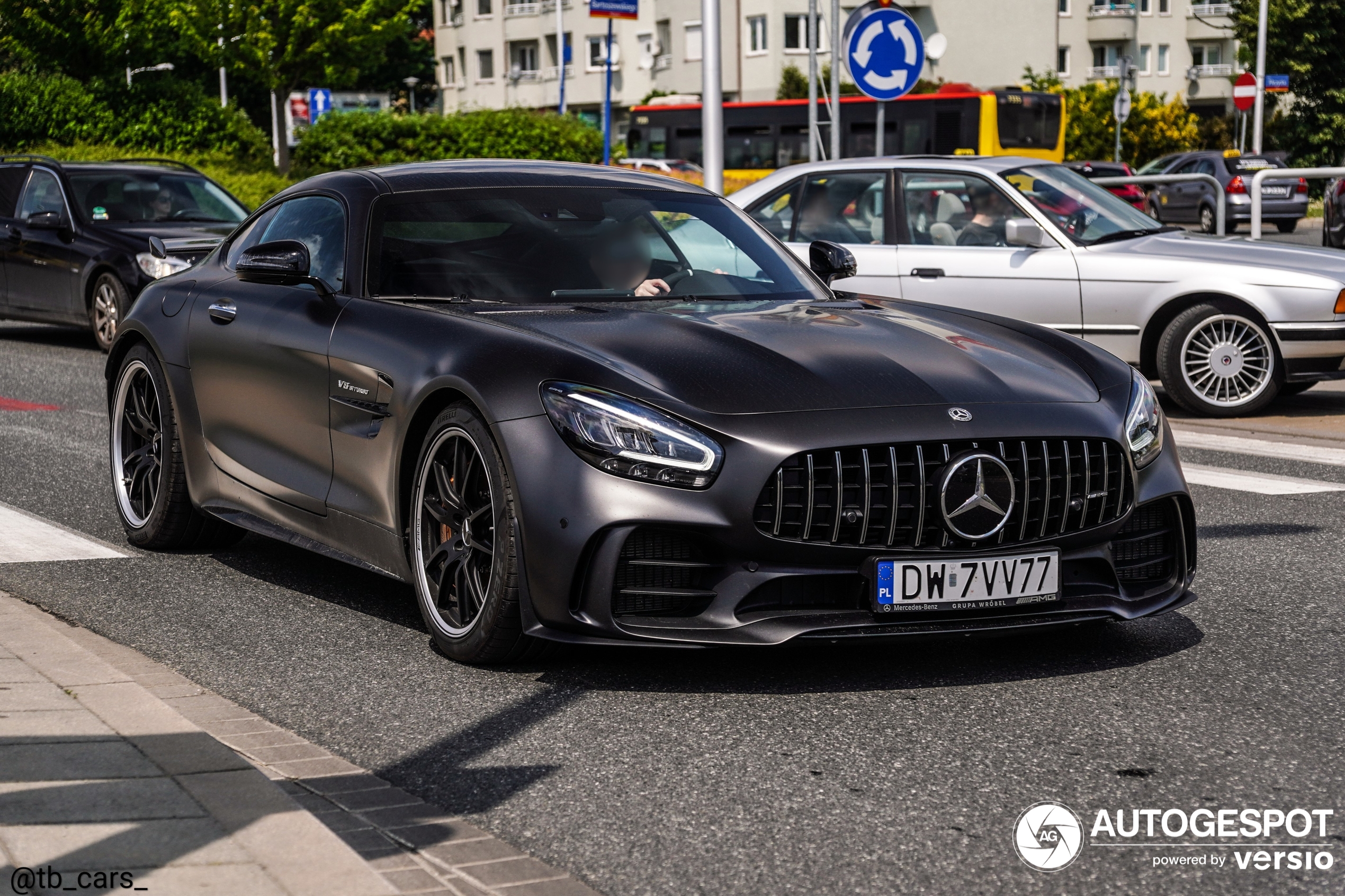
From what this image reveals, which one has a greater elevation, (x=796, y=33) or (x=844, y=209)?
(x=796, y=33)

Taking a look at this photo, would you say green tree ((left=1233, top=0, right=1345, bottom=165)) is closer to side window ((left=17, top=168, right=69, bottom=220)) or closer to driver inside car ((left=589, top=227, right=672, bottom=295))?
side window ((left=17, top=168, right=69, bottom=220))

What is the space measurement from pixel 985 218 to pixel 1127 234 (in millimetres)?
901

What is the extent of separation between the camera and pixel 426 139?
1341 inches

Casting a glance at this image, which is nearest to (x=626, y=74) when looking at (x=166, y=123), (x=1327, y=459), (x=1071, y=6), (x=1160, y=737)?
(x=1071, y=6)

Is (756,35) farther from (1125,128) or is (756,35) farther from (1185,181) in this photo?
(1185,181)

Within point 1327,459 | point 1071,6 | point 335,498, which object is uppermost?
point 1071,6

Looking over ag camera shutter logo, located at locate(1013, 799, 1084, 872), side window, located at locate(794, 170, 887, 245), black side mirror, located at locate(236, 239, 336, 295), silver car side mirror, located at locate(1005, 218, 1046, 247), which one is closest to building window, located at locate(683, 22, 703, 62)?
side window, located at locate(794, 170, 887, 245)

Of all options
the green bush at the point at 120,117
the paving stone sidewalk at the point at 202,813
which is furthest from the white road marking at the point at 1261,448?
the green bush at the point at 120,117

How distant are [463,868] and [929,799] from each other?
1.03m

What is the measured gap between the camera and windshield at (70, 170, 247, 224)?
1634 centimetres

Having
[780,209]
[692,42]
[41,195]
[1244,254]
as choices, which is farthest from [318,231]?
[692,42]

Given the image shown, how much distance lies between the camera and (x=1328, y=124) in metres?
55.4

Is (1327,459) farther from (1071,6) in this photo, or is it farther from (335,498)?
(1071,6)

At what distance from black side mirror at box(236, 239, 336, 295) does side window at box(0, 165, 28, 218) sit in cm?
1207
